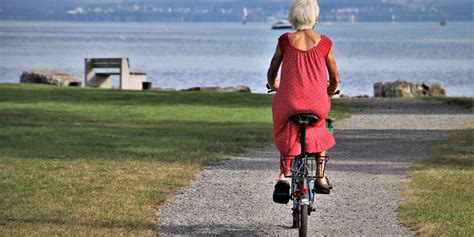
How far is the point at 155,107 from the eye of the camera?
82.5ft

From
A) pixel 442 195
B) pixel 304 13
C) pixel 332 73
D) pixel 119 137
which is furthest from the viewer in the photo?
pixel 119 137

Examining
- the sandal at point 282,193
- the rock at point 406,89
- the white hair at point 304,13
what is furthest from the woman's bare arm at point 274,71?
the rock at point 406,89

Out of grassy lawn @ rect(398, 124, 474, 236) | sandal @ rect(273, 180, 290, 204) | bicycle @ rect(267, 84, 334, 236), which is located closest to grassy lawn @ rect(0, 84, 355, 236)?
sandal @ rect(273, 180, 290, 204)

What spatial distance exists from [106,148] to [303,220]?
25.1ft

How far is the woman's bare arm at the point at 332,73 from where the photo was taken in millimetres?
9250

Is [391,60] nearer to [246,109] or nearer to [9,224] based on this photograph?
[246,109]

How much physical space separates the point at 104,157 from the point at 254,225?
5190 mm

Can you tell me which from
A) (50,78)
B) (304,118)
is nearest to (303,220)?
(304,118)

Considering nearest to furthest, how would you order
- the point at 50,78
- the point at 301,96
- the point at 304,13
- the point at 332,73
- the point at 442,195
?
the point at 301,96, the point at 304,13, the point at 332,73, the point at 442,195, the point at 50,78

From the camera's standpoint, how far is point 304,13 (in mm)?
9188

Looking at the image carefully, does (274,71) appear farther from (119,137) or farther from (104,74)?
(104,74)

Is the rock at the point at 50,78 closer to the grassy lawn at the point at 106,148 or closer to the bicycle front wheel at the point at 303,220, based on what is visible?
the grassy lawn at the point at 106,148

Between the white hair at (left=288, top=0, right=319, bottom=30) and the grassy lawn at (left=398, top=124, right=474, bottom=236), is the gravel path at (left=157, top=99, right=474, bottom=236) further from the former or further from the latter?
the white hair at (left=288, top=0, right=319, bottom=30)

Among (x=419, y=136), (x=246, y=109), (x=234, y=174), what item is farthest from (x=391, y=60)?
(x=234, y=174)
